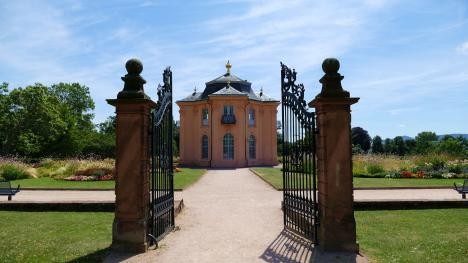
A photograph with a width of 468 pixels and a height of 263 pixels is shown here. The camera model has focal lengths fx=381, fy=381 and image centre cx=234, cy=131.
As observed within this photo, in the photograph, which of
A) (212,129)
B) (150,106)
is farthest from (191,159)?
(150,106)

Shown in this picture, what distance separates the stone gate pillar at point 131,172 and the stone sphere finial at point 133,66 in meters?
0.43

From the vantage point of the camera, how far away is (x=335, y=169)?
21.9ft

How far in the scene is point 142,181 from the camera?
22.3 ft

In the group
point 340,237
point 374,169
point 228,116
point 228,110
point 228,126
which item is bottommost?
point 340,237

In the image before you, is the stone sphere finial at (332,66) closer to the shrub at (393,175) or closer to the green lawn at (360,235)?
the green lawn at (360,235)

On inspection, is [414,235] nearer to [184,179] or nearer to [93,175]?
[184,179]

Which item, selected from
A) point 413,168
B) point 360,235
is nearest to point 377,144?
point 413,168

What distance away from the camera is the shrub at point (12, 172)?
22.0 metres

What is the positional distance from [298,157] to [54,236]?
5.22 m

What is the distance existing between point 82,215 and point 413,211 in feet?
28.7

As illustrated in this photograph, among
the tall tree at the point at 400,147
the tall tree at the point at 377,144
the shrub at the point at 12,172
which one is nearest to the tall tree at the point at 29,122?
the shrub at the point at 12,172

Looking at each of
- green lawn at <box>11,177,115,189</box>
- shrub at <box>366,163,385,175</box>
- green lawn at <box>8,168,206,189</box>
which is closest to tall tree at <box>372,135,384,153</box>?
shrub at <box>366,163,385,175</box>

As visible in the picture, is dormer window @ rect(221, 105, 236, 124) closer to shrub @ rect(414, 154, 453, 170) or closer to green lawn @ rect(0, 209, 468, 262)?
shrub @ rect(414, 154, 453, 170)

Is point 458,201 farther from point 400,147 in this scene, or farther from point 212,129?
point 400,147
